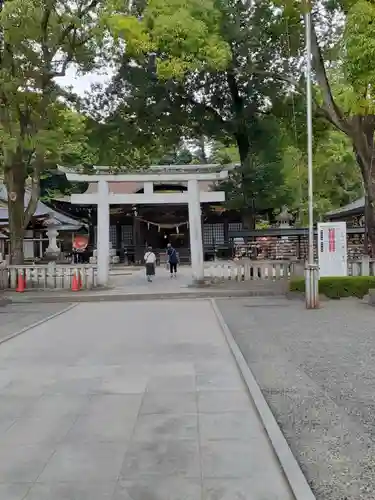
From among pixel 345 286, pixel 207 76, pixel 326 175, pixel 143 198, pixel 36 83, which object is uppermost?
pixel 207 76

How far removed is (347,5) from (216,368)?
38.9ft

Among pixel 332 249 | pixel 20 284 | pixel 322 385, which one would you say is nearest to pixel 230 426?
pixel 322 385

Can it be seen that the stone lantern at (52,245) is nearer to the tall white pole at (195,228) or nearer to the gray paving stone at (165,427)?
the tall white pole at (195,228)

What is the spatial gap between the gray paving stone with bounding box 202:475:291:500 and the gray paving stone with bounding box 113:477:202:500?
0.08m

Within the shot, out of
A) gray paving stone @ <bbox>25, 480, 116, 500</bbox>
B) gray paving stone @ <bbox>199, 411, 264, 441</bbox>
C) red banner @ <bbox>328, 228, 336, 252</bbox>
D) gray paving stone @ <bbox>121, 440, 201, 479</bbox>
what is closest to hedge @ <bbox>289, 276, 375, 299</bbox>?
red banner @ <bbox>328, 228, 336, 252</bbox>

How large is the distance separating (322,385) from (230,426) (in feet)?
6.24

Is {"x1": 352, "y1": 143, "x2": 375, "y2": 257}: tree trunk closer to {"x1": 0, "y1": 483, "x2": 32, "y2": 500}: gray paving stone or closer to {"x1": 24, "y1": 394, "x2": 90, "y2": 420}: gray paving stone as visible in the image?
{"x1": 24, "y1": 394, "x2": 90, "y2": 420}: gray paving stone

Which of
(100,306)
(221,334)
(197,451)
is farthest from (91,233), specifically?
(197,451)

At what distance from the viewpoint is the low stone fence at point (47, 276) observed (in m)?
19.6

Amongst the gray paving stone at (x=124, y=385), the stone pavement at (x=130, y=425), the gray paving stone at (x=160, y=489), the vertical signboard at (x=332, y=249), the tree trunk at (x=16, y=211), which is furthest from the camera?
the tree trunk at (x=16, y=211)

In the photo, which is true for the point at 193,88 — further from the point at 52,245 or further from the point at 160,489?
the point at 160,489

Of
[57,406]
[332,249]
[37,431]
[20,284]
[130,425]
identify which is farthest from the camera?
[20,284]

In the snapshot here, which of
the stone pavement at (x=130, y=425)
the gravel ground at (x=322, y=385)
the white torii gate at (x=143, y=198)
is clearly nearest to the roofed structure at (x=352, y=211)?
the white torii gate at (x=143, y=198)

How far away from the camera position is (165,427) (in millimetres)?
4746
